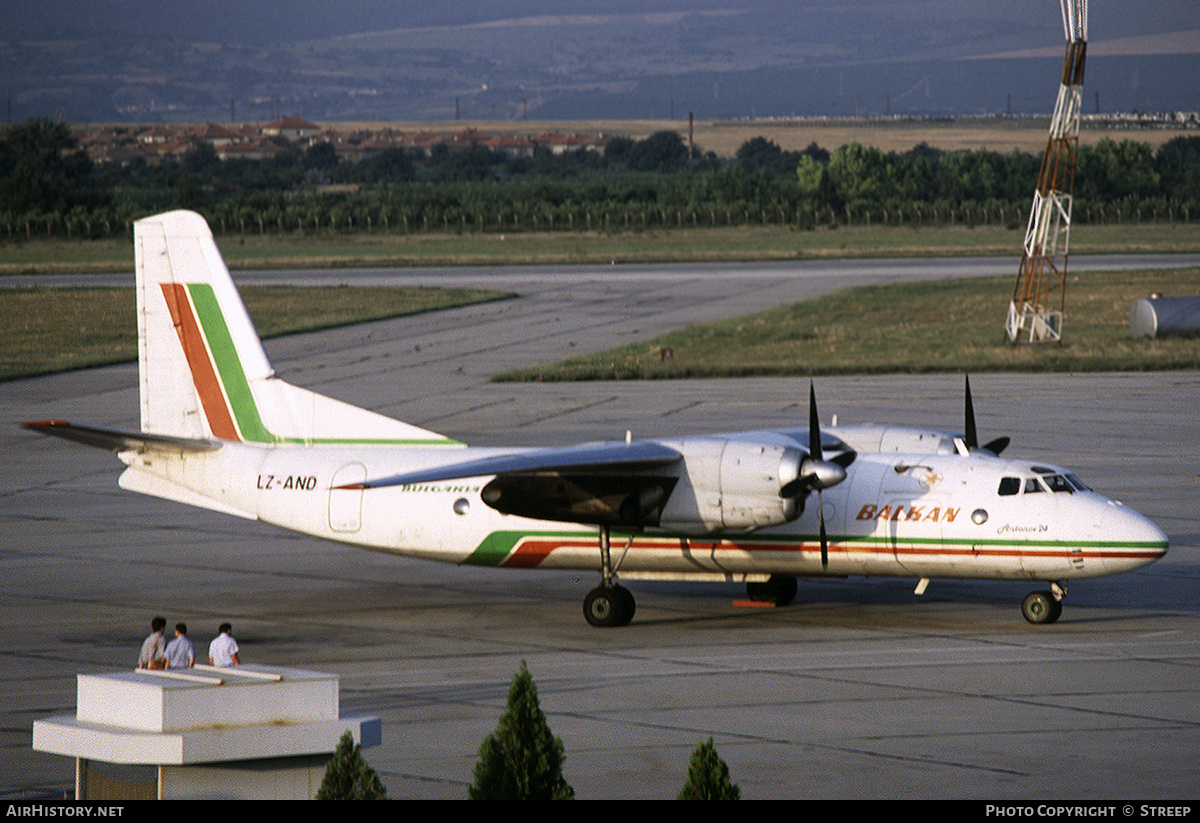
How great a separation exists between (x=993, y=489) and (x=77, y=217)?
395 ft

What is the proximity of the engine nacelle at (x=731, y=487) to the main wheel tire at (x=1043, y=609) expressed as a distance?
13.7ft

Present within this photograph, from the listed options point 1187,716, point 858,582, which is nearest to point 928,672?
point 1187,716

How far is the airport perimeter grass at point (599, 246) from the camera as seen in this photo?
349 feet

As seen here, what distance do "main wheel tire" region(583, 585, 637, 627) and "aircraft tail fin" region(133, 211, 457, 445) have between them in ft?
13.9

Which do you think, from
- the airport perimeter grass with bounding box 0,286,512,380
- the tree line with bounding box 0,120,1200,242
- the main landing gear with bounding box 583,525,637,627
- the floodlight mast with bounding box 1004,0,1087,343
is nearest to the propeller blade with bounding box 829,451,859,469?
the main landing gear with bounding box 583,525,637,627

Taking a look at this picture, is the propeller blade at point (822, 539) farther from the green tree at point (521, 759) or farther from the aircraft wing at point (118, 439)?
the green tree at point (521, 759)

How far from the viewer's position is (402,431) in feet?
83.8

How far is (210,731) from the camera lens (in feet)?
37.8

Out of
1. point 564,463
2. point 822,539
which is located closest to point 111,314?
point 564,463

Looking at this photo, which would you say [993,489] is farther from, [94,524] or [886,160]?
[886,160]

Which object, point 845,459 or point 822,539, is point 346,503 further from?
point 845,459

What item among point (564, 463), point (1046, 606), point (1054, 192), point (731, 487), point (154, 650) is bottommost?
point (1046, 606)

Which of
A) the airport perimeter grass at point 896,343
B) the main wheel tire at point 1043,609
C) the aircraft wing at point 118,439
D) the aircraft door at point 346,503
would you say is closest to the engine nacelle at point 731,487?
the main wheel tire at point 1043,609

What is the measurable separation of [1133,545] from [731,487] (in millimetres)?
6075
